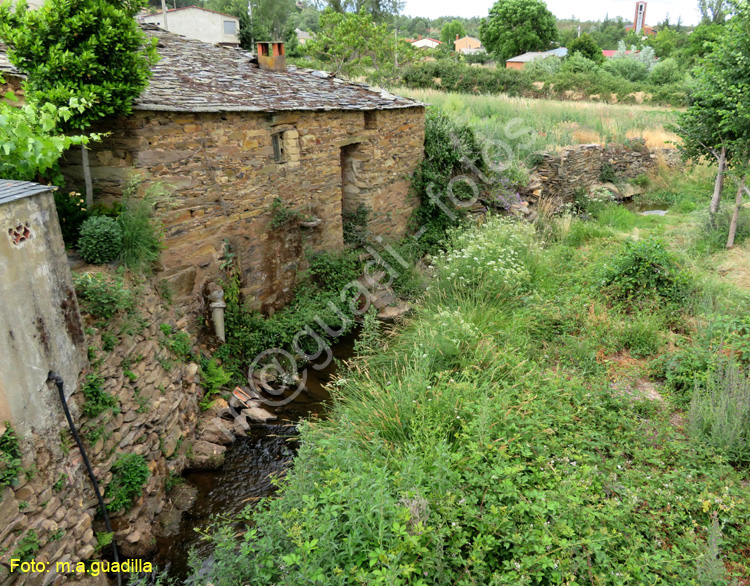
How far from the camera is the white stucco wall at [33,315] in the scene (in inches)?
132

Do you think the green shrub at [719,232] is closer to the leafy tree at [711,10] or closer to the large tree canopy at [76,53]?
the large tree canopy at [76,53]

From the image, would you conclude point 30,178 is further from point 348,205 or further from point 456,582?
point 348,205

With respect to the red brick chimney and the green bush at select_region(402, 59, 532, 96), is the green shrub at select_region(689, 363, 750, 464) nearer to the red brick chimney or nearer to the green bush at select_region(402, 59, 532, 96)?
the red brick chimney

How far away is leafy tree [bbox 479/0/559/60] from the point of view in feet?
140

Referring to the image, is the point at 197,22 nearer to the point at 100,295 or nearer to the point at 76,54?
the point at 76,54

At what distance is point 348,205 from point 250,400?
15.4 feet

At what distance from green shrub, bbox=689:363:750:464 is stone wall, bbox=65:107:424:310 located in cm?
591

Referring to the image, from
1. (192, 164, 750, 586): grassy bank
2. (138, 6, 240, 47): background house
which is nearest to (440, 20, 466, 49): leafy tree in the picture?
(138, 6, 240, 47): background house

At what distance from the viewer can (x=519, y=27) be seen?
141 ft

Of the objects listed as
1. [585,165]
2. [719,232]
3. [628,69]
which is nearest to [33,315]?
[719,232]

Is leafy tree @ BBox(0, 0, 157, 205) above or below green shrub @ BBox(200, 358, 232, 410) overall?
above

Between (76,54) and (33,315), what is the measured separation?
3.10 meters

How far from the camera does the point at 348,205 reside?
32.4ft

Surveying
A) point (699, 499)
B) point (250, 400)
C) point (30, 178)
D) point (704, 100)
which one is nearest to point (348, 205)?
point (250, 400)
